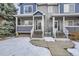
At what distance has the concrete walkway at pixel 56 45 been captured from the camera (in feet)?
11.1

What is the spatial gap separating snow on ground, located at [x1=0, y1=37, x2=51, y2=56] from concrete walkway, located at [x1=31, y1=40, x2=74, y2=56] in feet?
0.43

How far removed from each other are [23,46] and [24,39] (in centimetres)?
22

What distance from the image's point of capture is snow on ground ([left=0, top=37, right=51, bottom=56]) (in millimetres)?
3393

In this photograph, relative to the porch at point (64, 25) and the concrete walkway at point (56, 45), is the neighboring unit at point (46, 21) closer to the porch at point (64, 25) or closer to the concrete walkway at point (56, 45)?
the porch at point (64, 25)

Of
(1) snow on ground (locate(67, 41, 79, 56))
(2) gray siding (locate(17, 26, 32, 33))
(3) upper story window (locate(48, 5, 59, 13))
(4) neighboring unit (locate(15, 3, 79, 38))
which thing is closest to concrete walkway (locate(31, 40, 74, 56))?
(1) snow on ground (locate(67, 41, 79, 56))

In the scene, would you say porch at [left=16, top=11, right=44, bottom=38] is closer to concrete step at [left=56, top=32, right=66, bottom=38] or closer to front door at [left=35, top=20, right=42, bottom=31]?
front door at [left=35, top=20, right=42, bottom=31]

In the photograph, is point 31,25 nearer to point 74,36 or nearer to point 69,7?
point 74,36

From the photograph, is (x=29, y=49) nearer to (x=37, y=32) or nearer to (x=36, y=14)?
(x=37, y=32)

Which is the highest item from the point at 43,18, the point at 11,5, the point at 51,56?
the point at 11,5

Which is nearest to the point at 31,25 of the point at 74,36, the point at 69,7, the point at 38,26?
the point at 38,26

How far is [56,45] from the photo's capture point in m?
3.75

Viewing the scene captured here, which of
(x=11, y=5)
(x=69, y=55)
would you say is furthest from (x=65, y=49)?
(x=11, y=5)

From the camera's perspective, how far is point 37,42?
3.88 metres

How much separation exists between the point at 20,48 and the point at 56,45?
0.85m
